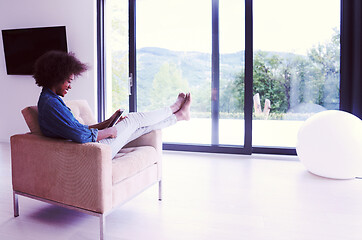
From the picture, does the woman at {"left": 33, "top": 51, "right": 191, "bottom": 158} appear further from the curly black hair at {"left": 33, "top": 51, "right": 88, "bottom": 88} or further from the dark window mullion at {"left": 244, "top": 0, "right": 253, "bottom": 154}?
the dark window mullion at {"left": 244, "top": 0, "right": 253, "bottom": 154}

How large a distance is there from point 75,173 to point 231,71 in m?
2.87

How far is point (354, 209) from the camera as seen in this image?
2.29 metres

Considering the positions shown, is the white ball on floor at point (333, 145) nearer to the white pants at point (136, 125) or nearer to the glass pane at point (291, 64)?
the glass pane at point (291, 64)

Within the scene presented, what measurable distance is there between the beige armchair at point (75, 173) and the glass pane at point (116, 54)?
2562 millimetres

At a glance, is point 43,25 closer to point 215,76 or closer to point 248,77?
point 215,76

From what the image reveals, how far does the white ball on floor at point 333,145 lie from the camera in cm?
290

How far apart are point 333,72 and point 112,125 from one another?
303cm

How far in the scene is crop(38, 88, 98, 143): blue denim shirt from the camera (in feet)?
6.04

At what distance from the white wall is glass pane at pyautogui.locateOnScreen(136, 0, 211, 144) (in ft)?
2.48

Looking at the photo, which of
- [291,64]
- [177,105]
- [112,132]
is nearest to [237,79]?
[291,64]

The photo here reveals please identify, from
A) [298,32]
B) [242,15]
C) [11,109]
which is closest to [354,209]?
[298,32]

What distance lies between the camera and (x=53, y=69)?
2051 mm

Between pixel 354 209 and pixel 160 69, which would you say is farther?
pixel 160 69

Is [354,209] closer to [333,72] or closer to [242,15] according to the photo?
[333,72]
